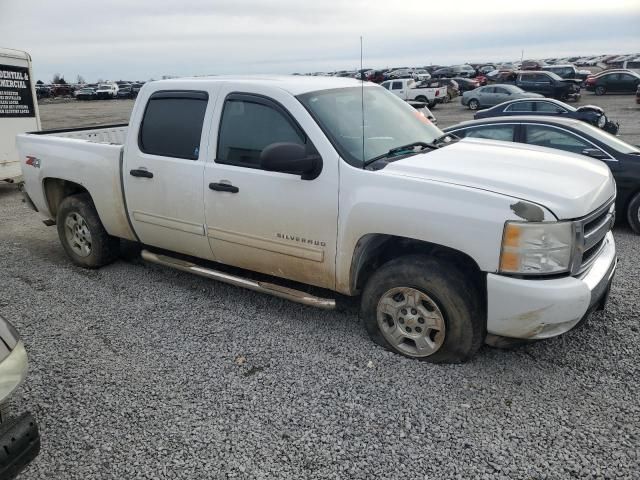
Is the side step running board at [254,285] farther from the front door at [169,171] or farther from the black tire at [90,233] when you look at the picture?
the black tire at [90,233]

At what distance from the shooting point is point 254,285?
13.6 feet

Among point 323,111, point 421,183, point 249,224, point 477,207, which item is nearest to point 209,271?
point 249,224

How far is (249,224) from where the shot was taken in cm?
400

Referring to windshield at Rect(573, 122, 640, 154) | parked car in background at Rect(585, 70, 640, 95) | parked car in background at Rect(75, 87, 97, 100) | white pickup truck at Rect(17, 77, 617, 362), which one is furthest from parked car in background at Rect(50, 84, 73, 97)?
windshield at Rect(573, 122, 640, 154)

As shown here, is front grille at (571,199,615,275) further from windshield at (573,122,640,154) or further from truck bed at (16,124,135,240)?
truck bed at (16,124,135,240)

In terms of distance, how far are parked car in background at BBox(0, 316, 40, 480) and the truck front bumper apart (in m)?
2.43

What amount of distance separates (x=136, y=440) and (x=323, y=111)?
2.47 meters

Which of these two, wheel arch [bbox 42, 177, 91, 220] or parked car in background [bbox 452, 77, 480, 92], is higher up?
parked car in background [bbox 452, 77, 480, 92]

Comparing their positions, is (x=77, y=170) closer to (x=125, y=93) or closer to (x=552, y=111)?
(x=552, y=111)

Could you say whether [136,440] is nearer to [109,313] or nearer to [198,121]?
[109,313]

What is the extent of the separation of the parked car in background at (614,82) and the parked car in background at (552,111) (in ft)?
61.5

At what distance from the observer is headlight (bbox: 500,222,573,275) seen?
9.68 ft

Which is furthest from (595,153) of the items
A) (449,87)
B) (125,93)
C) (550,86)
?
(125,93)

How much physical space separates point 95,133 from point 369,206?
4229mm
